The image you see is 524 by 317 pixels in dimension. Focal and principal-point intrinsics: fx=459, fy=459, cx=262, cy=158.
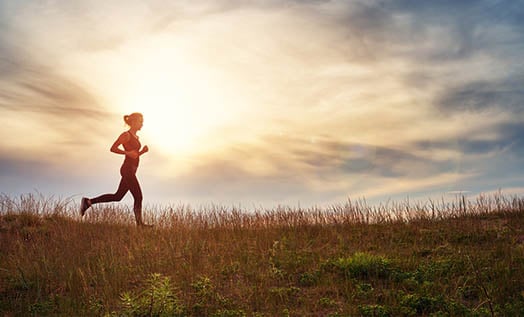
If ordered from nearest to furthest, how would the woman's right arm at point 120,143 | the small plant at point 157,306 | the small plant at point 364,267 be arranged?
the small plant at point 157,306 → the small plant at point 364,267 → the woman's right arm at point 120,143

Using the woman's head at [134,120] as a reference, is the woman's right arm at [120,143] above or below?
below

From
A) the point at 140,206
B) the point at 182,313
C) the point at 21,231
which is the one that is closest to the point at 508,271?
the point at 182,313

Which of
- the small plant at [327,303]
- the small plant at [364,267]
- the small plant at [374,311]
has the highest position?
the small plant at [364,267]

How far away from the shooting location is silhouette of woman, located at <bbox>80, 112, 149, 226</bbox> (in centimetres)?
1498

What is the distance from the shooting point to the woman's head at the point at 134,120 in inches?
603

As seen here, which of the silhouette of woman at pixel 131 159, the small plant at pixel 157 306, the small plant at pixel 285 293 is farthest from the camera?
the silhouette of woman at pixel 131 159

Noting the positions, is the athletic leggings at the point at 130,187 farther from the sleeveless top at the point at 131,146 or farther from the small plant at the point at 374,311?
the small plant at the point at 374,311

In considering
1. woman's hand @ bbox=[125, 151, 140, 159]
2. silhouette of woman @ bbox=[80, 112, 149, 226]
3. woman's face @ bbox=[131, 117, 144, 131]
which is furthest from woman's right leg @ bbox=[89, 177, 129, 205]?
woman's face @ bbox=[131, 117, 144, 131]

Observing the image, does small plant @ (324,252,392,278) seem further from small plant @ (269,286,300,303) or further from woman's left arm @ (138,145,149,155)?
woman's left arm @ (138,145,149,155)

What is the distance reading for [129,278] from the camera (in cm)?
1004

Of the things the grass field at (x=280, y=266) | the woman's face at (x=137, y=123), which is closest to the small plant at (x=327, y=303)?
the grass field at (x=280, y=266)

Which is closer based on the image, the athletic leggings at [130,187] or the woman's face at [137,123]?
the athletic leggings at [130,187]

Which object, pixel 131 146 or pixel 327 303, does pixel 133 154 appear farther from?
pixel 327 303

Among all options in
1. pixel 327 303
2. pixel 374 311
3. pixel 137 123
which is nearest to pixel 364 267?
pixel 327 303
